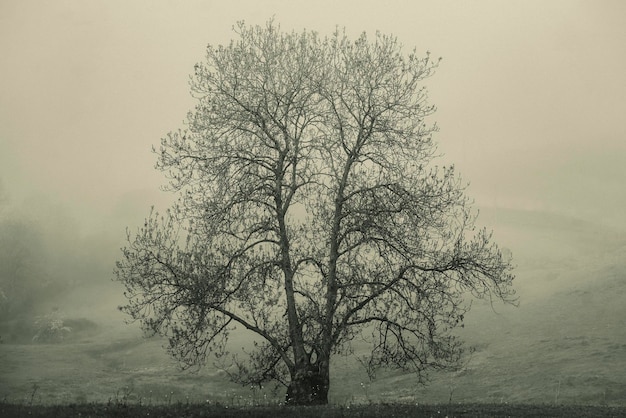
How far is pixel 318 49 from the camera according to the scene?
74.7 ft

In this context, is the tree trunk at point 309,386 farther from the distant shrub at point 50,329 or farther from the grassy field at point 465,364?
the distant shrub at point 50,329

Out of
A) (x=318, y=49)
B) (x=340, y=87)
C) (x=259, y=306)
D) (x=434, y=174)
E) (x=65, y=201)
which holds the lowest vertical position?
(x=259, y=306)

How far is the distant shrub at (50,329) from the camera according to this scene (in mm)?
91938

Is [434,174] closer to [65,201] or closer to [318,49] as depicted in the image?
[318,49]

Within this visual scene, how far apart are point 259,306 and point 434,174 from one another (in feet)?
30.1

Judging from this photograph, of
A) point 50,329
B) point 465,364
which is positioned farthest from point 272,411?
point 50,329

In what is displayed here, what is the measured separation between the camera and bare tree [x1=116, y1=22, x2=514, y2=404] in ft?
67.2

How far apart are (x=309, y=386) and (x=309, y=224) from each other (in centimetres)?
643

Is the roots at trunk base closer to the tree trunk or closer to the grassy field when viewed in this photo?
the tree trunk

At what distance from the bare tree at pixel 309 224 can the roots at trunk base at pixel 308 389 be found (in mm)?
42

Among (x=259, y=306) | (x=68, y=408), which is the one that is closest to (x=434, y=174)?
(x=259, y=306)

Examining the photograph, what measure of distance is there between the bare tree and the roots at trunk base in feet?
0.14

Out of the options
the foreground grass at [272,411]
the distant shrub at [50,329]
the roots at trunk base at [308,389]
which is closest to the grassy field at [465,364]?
the distant shrub at [50,329]

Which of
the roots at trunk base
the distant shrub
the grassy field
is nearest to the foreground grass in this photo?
the roots at trunk base
